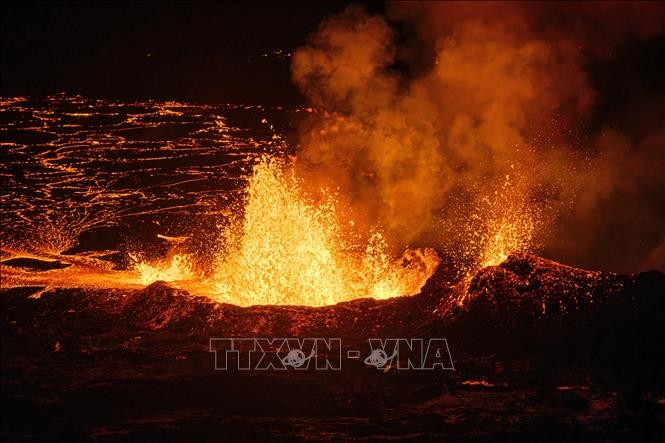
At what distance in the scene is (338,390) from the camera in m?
6.78

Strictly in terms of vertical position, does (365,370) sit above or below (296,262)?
below

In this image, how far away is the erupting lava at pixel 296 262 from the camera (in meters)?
9.44

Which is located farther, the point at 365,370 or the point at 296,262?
the point at 296,262

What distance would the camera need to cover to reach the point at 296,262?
10172mm

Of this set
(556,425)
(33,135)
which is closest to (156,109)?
(33,135)

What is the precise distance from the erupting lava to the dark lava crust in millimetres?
1001

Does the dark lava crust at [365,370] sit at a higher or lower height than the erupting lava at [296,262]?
lower

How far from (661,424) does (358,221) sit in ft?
21.7

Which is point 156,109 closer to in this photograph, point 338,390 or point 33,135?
point 33,135

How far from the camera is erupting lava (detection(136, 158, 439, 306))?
9.44 m

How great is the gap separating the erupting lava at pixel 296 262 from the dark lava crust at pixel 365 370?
39.4 inches

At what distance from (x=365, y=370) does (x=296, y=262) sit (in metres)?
3.27

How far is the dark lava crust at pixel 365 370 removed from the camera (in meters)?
6.10

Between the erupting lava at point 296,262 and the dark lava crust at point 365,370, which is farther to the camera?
the erupting lava at point 296,262
